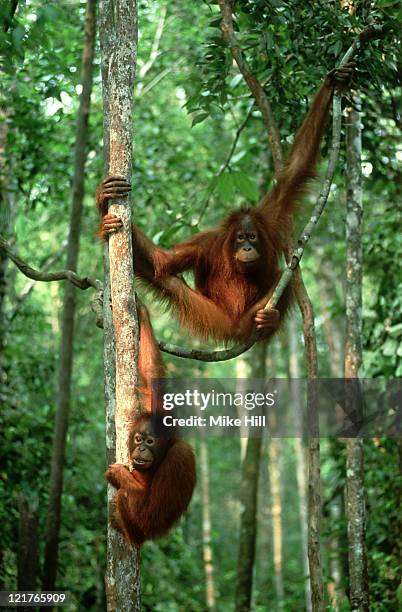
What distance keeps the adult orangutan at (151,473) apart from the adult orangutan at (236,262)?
0.67 metres

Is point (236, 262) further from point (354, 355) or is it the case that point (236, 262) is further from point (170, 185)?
point (170, 185)

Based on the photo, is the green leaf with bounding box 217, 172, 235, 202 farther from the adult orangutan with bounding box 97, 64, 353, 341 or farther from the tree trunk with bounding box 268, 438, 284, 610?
the tree trunk with bounding box 268, 438, 284, 610

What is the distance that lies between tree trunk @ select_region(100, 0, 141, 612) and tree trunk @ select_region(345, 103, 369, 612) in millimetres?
1386

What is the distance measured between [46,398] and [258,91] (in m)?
4.60

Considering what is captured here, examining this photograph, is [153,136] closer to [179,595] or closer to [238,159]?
[238,159]

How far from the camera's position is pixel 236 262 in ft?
14.1

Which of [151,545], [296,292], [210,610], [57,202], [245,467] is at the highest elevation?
[57,202]

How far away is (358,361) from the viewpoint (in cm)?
412

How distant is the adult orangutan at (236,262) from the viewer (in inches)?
161

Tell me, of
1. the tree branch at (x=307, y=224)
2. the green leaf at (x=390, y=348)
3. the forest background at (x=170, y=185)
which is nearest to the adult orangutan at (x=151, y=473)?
the tree branch at (x=307, y=224)

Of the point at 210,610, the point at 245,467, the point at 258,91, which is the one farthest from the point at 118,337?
the point at 210,610

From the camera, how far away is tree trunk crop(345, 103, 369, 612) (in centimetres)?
387

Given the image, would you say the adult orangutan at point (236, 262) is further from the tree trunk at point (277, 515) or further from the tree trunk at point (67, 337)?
the tree trunk at point (277, 515)

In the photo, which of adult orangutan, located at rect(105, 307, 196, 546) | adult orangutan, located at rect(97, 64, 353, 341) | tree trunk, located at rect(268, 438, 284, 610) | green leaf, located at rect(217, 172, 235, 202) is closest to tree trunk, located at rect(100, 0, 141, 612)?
adult orangutan, located at rect(105, 307, 196, 546)
